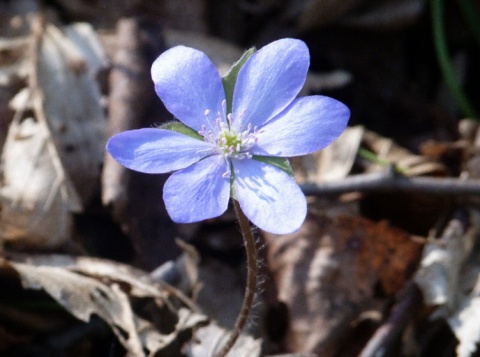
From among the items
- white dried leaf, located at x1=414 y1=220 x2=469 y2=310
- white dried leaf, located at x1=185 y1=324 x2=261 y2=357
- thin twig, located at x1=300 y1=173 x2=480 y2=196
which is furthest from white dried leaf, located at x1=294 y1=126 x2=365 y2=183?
white dried leaf, located at x1=185 y1=324 x2=261 y2=357

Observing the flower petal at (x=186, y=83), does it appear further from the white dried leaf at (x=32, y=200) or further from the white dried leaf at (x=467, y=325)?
the white dried leaf at (x=467, y=325)

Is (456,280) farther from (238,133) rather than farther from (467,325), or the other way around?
(238,133)

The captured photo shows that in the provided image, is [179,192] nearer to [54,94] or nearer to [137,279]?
[137,279]

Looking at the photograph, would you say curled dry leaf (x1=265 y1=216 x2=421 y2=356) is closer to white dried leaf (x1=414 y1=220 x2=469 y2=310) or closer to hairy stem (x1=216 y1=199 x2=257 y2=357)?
white dried leaf (x1=414 y1=220 x2=469 y2=310)

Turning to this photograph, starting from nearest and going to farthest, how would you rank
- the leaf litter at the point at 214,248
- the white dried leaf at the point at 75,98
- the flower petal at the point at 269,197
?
the flower petal at the point at 269,197 → the leaf litter at the point at 214,248 → the white dried leaf at the point at 75,98

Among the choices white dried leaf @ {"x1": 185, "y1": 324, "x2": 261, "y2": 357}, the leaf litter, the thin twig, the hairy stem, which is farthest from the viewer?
the thin twig

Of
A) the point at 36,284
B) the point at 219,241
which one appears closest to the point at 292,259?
the point at 219,241

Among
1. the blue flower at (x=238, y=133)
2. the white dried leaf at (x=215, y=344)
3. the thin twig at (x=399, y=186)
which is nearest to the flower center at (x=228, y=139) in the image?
the blue flower at (x=238, y=133)
